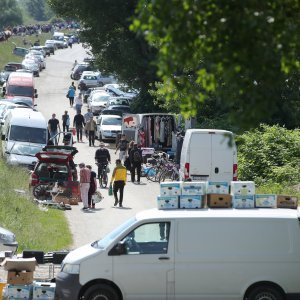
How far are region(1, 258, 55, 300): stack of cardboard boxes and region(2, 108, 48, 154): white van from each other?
855 inches

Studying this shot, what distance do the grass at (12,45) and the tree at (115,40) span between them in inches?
1746

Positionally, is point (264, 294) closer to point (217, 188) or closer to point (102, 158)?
point (217, 188)

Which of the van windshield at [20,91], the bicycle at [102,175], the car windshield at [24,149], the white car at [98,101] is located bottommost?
the bicycle at [102,175]

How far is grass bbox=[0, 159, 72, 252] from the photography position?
80.0 feet

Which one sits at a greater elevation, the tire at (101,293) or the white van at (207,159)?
the white van at (207,159)

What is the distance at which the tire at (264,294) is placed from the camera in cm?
1700

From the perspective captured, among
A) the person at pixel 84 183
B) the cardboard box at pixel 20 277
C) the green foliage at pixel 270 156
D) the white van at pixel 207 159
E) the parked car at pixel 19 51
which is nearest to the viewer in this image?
the cardboard box at pixel 20 277

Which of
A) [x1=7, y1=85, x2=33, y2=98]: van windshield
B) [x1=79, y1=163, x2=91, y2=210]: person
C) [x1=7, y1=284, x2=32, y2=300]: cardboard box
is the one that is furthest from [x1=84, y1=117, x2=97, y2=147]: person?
[x1=7, y1=284, x2=32, y2=300]: cardboard box

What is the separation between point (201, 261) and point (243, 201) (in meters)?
1.41

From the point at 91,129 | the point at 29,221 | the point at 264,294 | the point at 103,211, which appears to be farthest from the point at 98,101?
the point at 264,294

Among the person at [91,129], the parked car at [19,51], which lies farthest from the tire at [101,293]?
the parked car at [19,51]

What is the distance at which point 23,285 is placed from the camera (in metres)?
17.7

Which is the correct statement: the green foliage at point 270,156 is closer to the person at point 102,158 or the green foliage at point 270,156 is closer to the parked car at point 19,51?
the person at point 102,158

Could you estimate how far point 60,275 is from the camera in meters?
17.5
